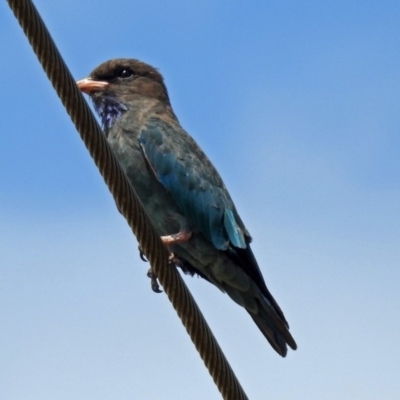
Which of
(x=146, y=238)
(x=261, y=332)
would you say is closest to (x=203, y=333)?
(x=146, y=238)

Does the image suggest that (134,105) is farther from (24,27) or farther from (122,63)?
(24,27)

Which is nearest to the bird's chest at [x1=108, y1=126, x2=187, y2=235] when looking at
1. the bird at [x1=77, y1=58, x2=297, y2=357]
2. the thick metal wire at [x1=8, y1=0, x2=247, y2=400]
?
the bird at [x1=77, y1=58, x2=297, y2=357]

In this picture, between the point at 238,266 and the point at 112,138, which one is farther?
the point at 112,138

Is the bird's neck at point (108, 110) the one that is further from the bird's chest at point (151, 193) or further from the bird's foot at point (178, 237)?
the bird's foot at point (178, 237)

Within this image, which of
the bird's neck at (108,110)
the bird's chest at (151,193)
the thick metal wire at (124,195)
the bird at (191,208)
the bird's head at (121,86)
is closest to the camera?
the thick metal wire at (124,195)

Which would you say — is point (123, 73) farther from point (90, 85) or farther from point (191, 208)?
point (191, 208)

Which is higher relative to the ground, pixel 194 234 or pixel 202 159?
pixel 202 159

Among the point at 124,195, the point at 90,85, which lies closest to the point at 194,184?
the point at 90,85

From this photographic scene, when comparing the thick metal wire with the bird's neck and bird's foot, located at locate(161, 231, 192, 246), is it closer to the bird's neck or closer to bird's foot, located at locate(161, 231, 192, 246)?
bird's foot, located at locate(161, 231, 192, 246)

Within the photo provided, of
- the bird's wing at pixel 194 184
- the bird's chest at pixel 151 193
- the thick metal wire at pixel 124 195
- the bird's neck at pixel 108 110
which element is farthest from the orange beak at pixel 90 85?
the thick metal wire at pixel 124 195
